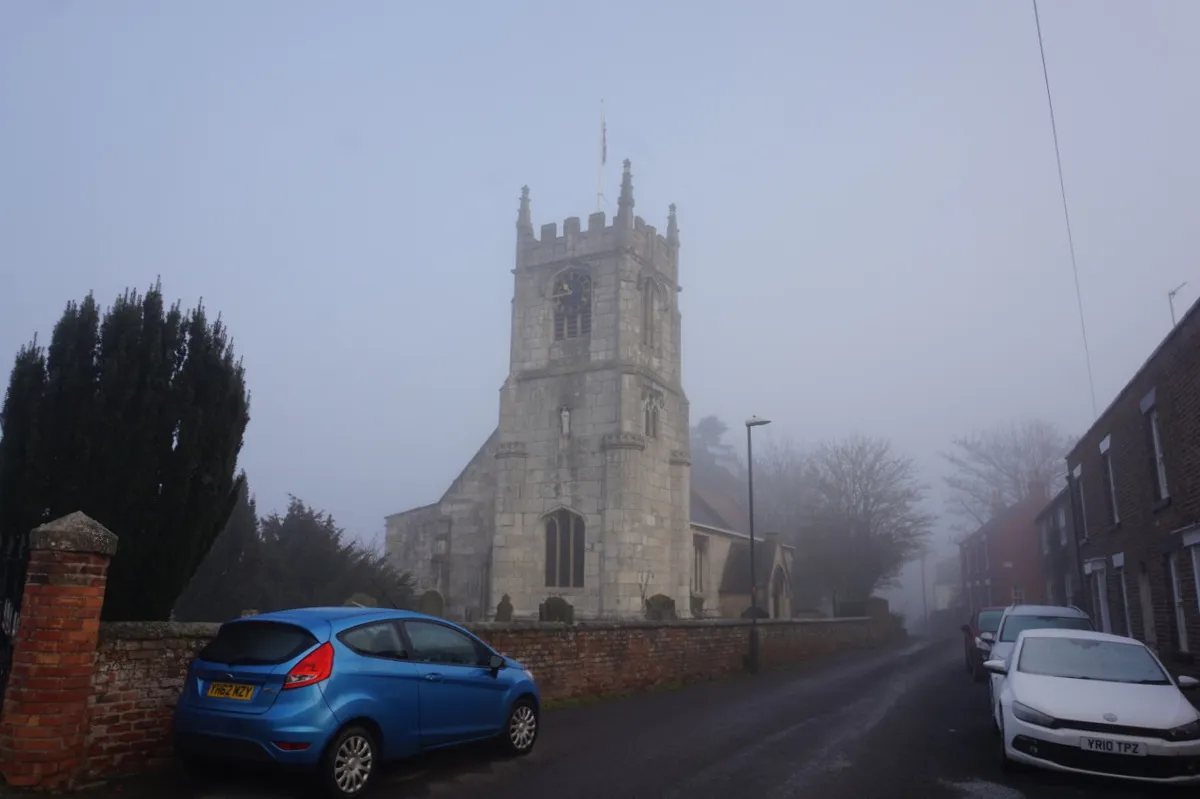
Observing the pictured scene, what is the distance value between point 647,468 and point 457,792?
22.4 meters

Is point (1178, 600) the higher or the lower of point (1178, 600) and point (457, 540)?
the lower

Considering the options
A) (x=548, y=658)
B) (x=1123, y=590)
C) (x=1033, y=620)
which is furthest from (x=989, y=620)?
(x=548, y=658)

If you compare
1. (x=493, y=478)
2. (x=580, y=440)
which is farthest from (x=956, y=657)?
(x=493, y=478)

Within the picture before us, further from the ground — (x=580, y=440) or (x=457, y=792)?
(x=580, y=440)

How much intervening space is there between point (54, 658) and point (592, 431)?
23.1 metres

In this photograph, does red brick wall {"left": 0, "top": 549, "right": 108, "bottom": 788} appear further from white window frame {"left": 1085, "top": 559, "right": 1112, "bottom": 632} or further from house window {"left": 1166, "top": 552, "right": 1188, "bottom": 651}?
white window frame {"left": 1085, "top": 559, "right": 1112, "bottom": 632}

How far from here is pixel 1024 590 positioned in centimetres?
5325

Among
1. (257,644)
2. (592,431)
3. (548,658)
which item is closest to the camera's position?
(257,644)

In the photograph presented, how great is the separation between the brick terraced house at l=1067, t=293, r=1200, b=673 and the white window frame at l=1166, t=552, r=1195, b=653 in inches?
0.7

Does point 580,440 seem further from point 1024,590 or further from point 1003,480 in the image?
point 1003,480

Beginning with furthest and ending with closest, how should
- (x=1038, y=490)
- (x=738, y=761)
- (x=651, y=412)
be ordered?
(x=1038, y=490), (x=651, y=412), (x=738, y=761)

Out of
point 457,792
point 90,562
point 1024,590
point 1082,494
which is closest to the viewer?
point 90,562

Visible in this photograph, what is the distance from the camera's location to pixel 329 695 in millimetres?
6918

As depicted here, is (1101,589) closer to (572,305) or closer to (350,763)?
(572,305)
